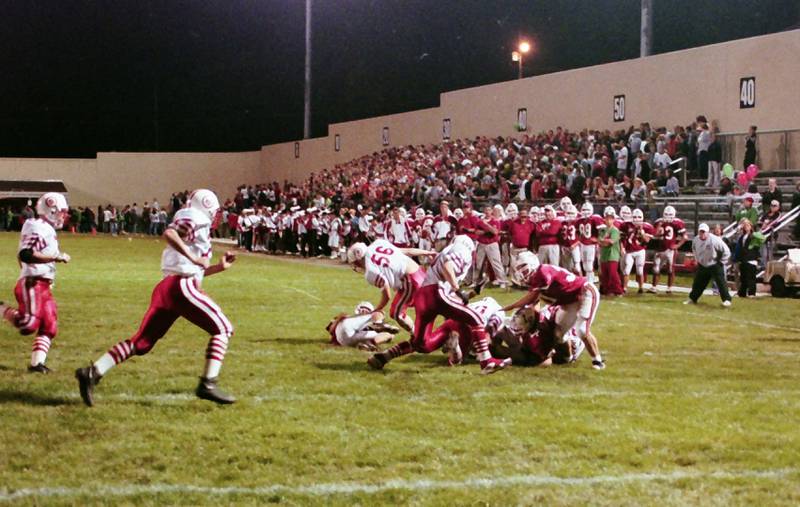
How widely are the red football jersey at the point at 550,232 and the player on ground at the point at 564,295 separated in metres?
9.81

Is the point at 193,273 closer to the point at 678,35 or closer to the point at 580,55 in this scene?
the point at 678,35

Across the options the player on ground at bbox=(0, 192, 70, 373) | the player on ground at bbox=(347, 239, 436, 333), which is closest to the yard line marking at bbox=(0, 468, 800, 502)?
the player on ground at bbox=(0, 192, 70, 373)

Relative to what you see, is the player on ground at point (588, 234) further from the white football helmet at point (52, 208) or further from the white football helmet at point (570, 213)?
the white football helmet at point (52, 208)

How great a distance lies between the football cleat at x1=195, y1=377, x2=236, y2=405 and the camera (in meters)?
7.63

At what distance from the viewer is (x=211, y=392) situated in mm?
7637

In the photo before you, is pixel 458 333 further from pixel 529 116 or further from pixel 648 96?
pixel 529 116

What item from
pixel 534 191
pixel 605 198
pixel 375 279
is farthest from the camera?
pixel 534 191

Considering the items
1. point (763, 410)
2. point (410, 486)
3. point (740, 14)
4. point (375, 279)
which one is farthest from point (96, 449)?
Answer: point (740, 14)

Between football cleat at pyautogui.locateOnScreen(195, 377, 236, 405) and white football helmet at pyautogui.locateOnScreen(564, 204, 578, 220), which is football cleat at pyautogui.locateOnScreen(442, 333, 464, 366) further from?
white football helmet at pyautogui.locateOnScreen(564, 204, 578, 220)

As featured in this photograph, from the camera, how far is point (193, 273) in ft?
24.9

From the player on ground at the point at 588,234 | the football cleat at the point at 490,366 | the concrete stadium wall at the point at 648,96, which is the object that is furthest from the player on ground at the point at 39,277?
the concrete stadium wall at the point at 648,96

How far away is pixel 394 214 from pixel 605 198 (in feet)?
16.7

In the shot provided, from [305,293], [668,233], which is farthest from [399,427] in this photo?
[668,233]

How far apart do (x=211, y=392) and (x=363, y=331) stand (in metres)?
3.55
